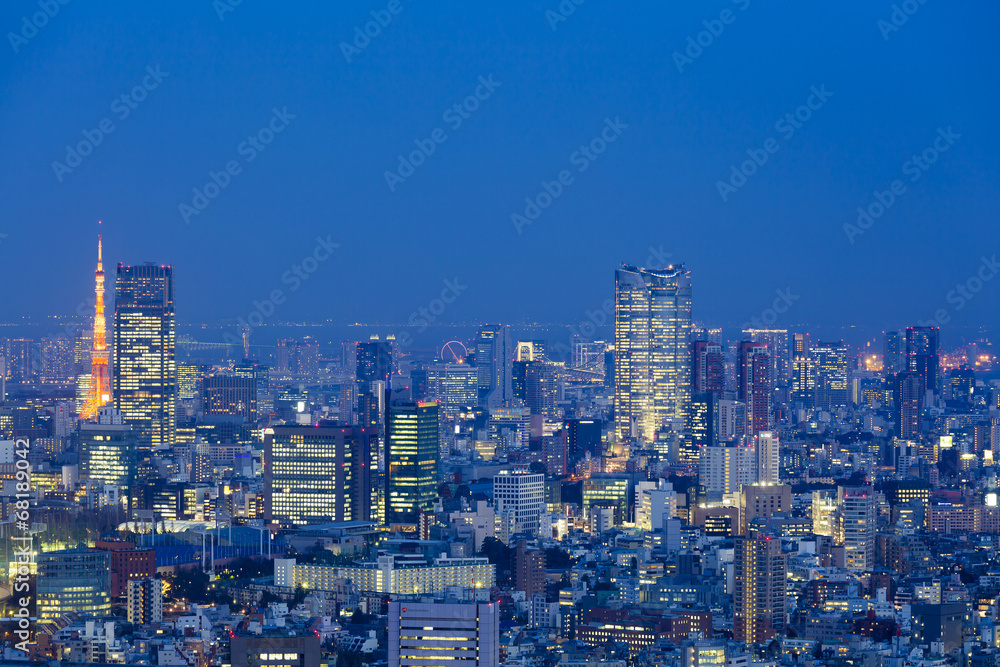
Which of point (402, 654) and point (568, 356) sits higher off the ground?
point (568, 356)

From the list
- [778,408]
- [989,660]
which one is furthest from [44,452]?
[989,660]

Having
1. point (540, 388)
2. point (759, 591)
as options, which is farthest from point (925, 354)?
point (759, 591)

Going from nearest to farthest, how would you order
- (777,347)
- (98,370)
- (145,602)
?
(145,602), (98,370), (777,347)

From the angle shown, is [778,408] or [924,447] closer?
[924,447]

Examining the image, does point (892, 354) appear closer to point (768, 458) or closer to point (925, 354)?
point (925, 354)

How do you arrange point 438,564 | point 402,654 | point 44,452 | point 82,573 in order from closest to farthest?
1. point 402,654
2. point 82,573
3. point 438,564
4. point 44,452

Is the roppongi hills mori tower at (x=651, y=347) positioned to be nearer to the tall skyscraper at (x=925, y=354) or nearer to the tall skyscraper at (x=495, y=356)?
the tall skyscraper at (x=495, y=356)

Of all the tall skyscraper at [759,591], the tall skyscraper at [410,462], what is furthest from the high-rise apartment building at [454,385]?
the tall skyscraper at [759,591]

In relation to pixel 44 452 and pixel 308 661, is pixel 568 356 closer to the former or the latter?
pixel 44 452
